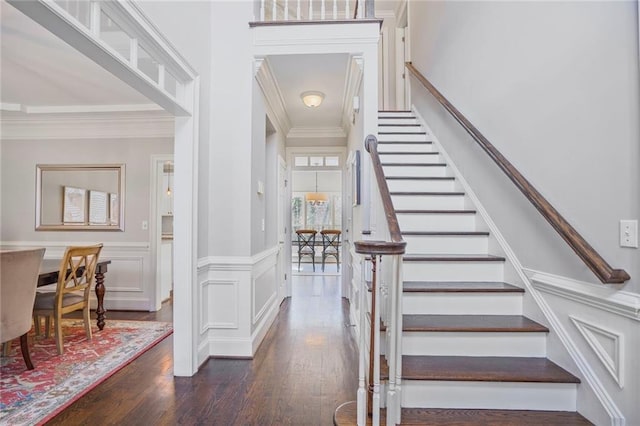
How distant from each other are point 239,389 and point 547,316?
2009 millimetres

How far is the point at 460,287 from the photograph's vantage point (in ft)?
6.89

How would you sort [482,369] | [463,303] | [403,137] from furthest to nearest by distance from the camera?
[403,137] → [463,303] → [482,369]

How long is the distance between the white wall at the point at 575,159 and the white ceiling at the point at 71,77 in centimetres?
144

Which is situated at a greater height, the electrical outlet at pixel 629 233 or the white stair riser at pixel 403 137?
the white stair riser at pixel 403 137

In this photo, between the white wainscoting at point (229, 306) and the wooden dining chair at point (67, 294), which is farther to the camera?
the wooden dining chair at point (67, 294)

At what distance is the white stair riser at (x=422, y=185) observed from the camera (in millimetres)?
3158

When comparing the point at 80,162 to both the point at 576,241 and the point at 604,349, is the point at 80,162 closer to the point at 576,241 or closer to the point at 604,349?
the point at 576,241

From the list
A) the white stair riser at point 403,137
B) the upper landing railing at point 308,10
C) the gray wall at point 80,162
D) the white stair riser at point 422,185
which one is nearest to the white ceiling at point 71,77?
the upper landing railing at point 308,10

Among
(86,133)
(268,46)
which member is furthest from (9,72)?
(268,46)

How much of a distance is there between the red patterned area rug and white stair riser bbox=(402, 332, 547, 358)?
2261 millimetres

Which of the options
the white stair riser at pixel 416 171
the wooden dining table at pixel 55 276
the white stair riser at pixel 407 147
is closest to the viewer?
the wooden dining table at pixel 55 276

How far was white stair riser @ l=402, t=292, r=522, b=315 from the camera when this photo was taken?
6.76 feet

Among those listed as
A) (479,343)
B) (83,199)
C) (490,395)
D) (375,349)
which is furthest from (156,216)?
(490,395)

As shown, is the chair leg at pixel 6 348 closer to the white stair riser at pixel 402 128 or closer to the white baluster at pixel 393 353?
the white baluster at pixel 393 353
